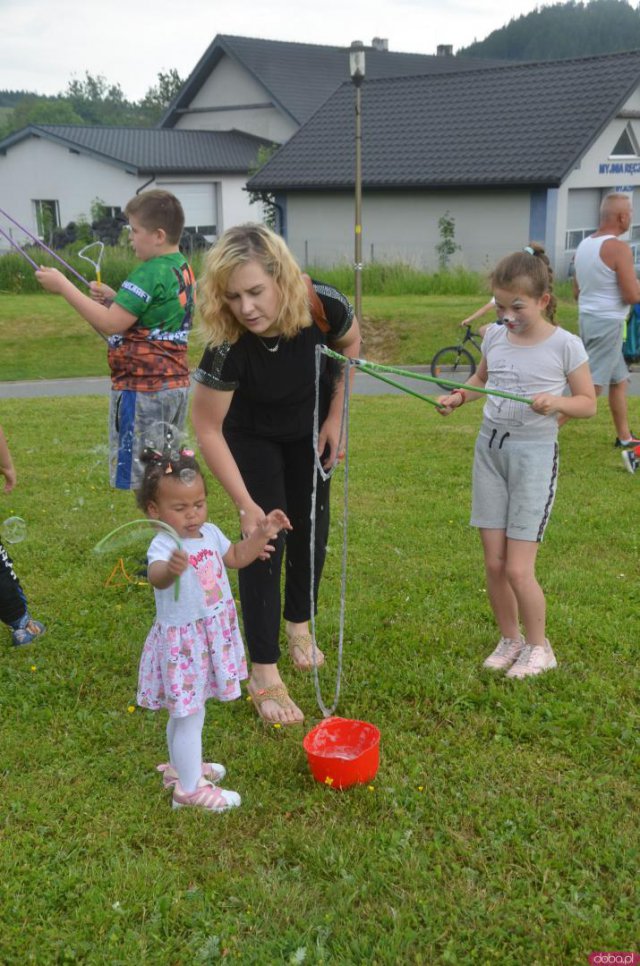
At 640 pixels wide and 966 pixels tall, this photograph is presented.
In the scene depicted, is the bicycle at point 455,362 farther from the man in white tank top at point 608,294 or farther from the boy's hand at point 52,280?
the boy's hand at point 52,280

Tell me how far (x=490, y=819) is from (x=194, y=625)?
42.9 inches

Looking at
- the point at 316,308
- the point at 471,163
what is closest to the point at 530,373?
the point at 316,308

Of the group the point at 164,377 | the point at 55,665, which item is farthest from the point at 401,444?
the point at 55,665

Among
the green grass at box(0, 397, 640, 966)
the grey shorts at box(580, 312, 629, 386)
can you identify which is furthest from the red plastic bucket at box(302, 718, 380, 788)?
the grey shorts at box(580, 312, 629, 386)

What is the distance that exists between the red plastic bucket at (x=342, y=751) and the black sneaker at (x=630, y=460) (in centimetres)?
408

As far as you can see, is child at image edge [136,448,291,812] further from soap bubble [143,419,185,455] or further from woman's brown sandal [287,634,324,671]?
soap bubble [143,419,185,455]

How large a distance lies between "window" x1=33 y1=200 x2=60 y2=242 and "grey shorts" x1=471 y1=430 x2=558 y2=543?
29.9 meters

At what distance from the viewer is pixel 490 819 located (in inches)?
113

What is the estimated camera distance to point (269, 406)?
134 inches

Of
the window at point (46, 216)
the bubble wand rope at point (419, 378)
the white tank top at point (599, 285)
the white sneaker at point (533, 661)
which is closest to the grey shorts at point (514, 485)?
the bubble wand rope at point (419, 378)

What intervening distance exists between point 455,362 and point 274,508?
866 centimetres

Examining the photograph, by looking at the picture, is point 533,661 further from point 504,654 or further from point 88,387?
point 88,387

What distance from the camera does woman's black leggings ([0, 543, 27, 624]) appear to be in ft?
13.2

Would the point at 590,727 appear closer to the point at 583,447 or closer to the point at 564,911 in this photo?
the point at 564,911
